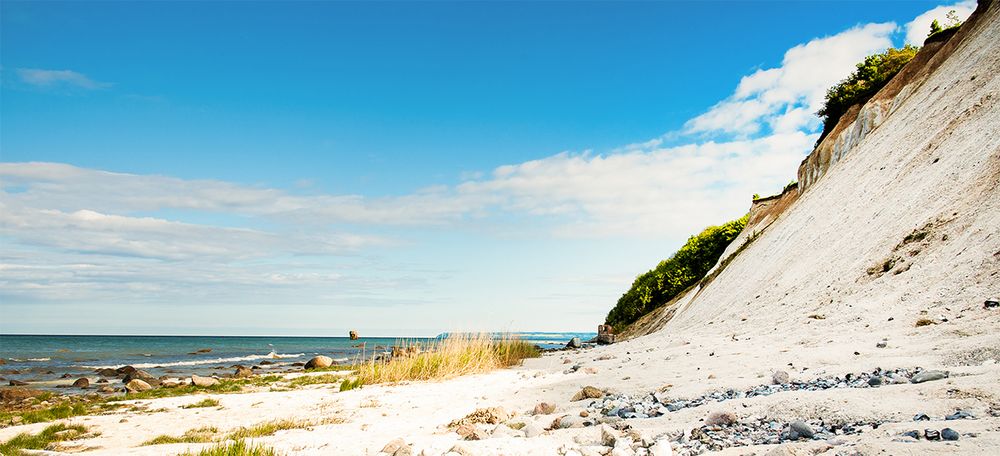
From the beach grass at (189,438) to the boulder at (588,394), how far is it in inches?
181

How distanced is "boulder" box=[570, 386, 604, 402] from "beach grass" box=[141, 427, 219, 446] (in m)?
4.61

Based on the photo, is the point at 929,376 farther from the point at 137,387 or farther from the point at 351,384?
the point at 137,387

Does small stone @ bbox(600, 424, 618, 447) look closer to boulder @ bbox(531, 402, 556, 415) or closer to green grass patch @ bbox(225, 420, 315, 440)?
boulder @ bbox(531, 402, 556, 415)

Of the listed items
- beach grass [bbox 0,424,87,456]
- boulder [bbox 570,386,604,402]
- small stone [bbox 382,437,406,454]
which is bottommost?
beach grass [bbox 0,424,87,456]

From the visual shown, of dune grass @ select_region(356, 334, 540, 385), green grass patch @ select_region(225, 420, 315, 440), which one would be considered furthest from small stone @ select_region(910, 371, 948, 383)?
dune grass @ select_region(356, 334, 540, 385)

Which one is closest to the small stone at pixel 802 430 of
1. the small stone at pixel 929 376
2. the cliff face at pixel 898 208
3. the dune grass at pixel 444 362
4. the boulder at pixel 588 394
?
the small stone at pixel 929 376

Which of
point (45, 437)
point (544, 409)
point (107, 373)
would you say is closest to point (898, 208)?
point (544, 409)

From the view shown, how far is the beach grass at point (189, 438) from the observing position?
742 cm

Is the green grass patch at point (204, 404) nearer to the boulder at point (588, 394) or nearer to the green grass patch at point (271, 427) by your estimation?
the green grass patch at point (271, 427)

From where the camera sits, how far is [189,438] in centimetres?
760

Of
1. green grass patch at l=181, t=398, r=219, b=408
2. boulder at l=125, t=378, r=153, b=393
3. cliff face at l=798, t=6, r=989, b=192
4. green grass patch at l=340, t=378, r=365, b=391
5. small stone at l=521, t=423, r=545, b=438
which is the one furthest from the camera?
cliff face at l=798, t=6, r=989, b=192

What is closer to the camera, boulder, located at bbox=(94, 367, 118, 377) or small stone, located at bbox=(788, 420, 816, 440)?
small stone, located at bbox=(788, 420, 816, 440)

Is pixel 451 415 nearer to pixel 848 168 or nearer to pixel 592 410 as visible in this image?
pixel 592 410

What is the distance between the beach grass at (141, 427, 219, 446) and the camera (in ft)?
24.3
